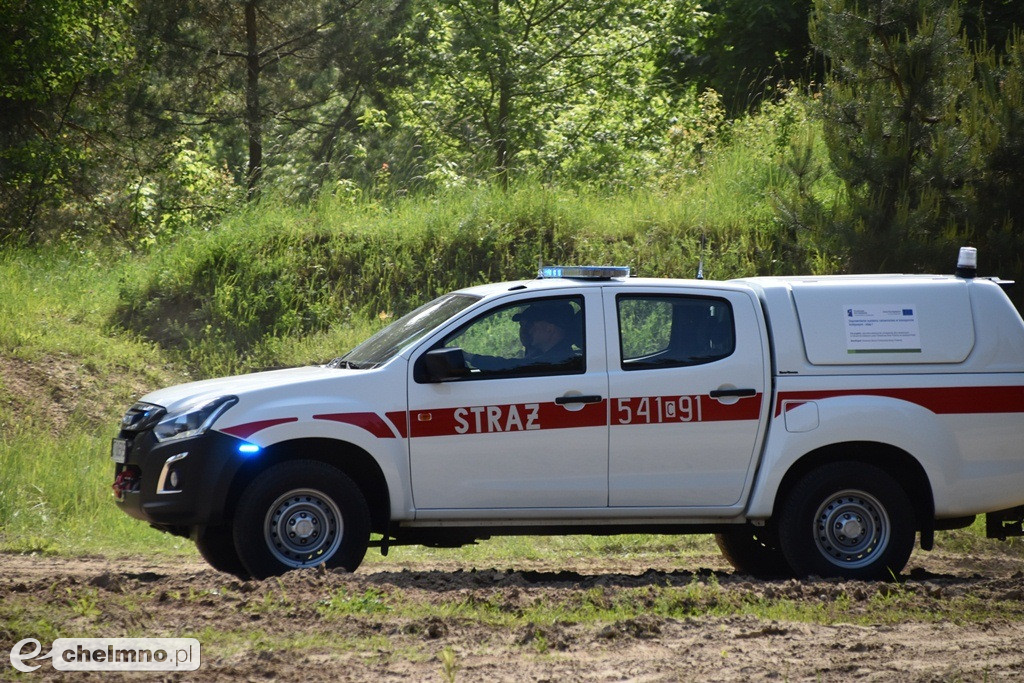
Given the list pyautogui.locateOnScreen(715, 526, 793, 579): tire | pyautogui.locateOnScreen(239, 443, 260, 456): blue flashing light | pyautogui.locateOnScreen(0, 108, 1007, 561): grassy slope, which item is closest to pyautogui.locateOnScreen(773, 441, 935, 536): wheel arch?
pyautogui.locateOnScreen(715, 526, 793, 579): tire

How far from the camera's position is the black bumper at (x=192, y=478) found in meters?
6.89

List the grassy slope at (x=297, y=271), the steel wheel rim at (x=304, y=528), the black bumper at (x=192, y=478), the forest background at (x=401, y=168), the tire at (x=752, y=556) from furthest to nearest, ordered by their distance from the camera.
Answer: the grassy slope at (x=297, y=271), the forest background at (x=401, y=168), the tire at (x=752, y=556), the steel wheel rim at (x=304, y=528), the black bumper at (x=192, y=478)

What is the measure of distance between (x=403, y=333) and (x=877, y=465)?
314 centimetres

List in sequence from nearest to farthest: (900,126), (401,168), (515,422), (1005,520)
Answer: (515,422)
(1005,520)
(900,126)
(401,168)

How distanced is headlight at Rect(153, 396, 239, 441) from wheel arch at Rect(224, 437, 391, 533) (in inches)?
13.1

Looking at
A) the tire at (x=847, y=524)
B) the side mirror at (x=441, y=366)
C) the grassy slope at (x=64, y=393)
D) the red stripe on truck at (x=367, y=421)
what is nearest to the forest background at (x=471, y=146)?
the grassy slope at (x=64, y=393)

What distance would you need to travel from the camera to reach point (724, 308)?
7582 millimetres

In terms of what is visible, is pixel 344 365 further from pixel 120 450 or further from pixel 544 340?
pixel 120 450

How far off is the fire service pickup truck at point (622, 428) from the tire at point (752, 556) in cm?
82

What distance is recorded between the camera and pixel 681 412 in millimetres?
7363

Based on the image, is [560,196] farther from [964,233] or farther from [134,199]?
[134,199]

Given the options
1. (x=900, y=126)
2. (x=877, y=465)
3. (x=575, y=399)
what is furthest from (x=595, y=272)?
(x=900, y=126)

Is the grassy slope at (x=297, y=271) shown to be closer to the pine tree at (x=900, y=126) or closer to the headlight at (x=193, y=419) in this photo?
the pine tree at (x=900, y=126)

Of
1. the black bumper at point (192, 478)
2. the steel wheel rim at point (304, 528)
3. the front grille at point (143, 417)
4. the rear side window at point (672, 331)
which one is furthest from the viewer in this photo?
the rear side window at point (672, 331)
